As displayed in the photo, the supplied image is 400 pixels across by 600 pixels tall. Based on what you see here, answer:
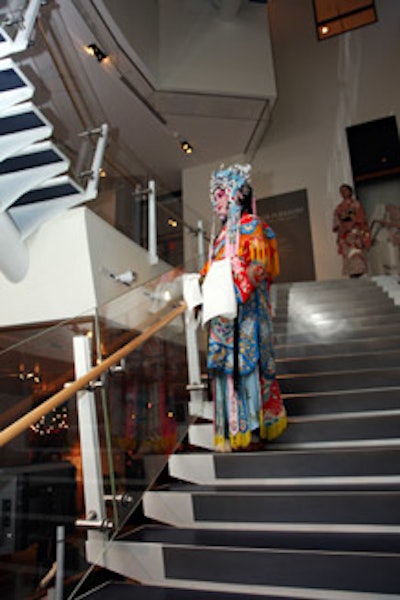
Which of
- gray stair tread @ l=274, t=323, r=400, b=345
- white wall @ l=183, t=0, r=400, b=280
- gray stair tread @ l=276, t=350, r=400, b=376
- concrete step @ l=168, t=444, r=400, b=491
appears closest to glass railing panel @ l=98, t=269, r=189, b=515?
concrete step @ l=168, t=444, r=400, b=491

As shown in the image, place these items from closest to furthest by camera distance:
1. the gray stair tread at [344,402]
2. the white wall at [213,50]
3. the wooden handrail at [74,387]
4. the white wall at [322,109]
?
1. the wooden handrail at [74,387]
2. the gray stair tread at [344,402]
3. the white wall at [213,50]
4. the white wall at [322,109]

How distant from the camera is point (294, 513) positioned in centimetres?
179

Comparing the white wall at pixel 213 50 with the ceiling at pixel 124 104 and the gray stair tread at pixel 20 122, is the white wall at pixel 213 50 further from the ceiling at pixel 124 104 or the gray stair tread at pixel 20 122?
the gray stair tread at pixel 20 122

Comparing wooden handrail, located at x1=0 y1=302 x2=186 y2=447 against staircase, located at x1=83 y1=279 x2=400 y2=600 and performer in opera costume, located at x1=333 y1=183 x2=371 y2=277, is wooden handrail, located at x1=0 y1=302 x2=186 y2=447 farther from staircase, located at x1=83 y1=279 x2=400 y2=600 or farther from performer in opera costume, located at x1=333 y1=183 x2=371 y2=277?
performer in opera costume, located at x1=333 y1=183 x2=371 y2=277

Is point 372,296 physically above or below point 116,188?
below

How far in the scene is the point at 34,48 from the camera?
3766mm

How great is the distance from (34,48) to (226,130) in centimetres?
425

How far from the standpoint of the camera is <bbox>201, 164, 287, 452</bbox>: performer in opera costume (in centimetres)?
235

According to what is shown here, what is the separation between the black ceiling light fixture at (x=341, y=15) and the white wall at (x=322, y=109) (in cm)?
14

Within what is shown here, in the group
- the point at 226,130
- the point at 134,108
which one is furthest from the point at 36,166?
the point at 226,130

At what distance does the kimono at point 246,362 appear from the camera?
2.34 metres

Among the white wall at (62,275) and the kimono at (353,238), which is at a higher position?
the kimono at (353,238)

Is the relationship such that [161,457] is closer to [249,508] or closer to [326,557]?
[249,508]

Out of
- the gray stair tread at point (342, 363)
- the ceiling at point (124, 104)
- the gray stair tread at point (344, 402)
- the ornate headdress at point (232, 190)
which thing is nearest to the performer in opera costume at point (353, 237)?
the ceiling at point (124, 104)
